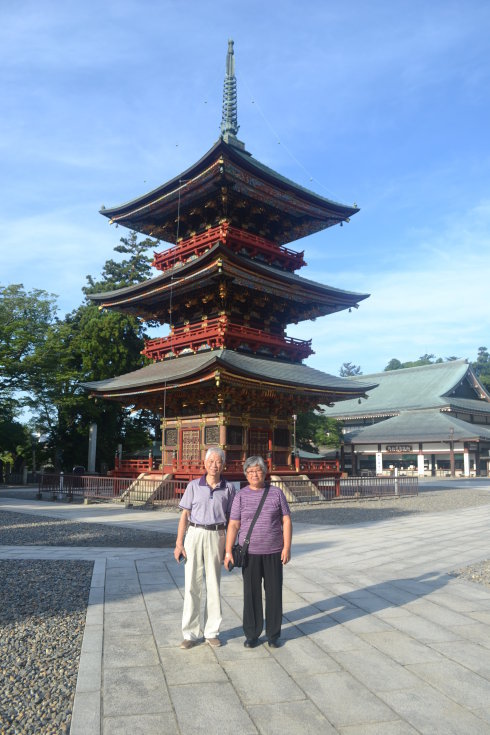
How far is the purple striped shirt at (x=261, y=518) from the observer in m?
4.91

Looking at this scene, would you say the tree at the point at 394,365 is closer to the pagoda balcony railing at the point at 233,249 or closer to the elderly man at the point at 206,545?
the pagoda balcony railing at the point at 233,249

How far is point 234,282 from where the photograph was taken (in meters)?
22.0

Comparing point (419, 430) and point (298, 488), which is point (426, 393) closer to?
point (419, 430)

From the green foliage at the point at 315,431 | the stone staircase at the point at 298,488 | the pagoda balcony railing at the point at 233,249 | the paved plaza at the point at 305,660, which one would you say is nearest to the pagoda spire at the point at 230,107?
the pagoda balcony railing at the point at 233,249

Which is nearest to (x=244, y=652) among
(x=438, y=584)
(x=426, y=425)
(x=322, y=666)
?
(x=322, y=666)

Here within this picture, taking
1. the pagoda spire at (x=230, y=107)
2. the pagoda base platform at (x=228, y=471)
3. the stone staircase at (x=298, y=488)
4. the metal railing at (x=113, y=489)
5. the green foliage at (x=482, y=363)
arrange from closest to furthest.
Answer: the metal railing at (x=113, y=489) → the pagoda base platform at (x=228, y=471) → the stone staircase at (x=298, y=488) → the pagoda spire at (x=230, y=107) → the green foliage at (x=482, y=363)

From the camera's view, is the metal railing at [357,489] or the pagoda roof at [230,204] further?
the metal railing at [357,489]

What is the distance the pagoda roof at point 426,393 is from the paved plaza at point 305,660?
39876mm

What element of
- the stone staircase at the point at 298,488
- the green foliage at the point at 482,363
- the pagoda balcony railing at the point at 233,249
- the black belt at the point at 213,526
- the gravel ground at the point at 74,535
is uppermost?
the green foliage at the point at 482,363

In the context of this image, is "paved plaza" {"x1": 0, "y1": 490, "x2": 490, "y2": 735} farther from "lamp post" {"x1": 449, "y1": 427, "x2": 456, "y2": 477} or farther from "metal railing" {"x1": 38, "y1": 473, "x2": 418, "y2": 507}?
"lamp post" {"x1": 449, "y1": 427, "x2": 456, "y2": 477}

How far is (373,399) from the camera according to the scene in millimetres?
52562

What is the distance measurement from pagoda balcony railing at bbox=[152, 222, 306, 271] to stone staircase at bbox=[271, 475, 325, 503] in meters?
10.2

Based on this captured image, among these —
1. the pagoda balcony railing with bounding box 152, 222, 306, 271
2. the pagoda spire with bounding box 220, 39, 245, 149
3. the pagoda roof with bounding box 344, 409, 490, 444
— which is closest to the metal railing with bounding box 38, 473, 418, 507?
the pagoda balcony railing with bounding box 152, 222, 306, 271

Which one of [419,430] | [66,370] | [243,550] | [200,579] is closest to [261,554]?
[243,550]
